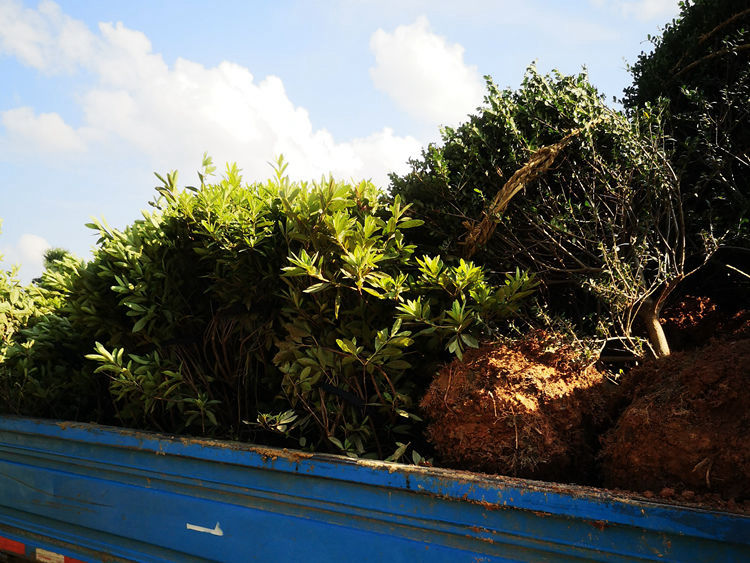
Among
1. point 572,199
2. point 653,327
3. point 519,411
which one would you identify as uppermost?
point 572,199

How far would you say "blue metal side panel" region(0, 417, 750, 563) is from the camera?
1739 millimetres

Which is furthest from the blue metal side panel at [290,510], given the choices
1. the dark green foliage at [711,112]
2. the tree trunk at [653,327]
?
the dark green foliage at [711,112]

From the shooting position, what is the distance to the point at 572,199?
2.87 metres

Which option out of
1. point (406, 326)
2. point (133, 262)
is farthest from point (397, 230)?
point (133, 262)

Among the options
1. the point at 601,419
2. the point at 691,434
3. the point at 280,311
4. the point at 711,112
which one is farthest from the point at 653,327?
the point at 280,311

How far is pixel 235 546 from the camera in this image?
2.53m

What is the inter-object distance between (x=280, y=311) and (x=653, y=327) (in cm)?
180

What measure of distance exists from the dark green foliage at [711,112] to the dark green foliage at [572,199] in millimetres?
202

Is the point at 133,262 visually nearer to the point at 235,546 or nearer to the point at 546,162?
the point at 235,546

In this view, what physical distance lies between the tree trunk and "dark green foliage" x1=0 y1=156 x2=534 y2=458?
0.70 meters

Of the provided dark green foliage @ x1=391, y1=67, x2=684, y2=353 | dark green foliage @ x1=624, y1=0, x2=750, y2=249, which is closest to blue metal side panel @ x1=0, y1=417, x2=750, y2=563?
dark green foliage @ x1=391, y1=67, x2=684, y2=353

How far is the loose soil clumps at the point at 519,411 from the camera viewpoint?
6.97 ft

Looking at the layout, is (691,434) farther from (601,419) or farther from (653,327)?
(653,327)

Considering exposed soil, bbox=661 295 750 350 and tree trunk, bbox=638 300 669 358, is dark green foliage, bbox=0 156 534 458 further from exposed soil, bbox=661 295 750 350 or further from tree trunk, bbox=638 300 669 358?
exposed soil, bbox=661 295 750 350
